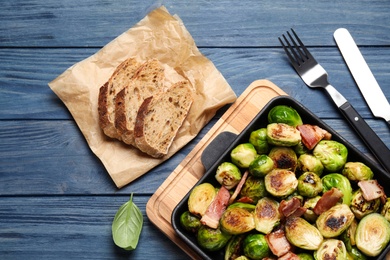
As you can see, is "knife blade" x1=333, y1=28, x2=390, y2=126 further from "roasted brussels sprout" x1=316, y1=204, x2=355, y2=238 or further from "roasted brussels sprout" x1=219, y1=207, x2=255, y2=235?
"roasted brussels sprout" x1=219, y1=207, x2=255, y2=235

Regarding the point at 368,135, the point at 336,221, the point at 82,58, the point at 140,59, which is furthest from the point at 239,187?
the point at 82,58

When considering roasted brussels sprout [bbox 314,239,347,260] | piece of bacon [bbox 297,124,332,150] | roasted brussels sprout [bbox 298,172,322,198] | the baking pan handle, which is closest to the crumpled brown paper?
the baking pan handle

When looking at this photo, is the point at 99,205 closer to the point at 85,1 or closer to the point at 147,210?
the point at 147,210

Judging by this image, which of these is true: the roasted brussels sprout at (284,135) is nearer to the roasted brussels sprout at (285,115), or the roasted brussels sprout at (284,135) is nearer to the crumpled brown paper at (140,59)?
the roasted brussels sprout at (285,115)

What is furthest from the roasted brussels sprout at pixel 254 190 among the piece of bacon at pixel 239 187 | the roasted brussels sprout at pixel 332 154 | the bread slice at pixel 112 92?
the bread slice at pixel 112 92

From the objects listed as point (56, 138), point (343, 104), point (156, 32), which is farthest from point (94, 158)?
point (343, 104)

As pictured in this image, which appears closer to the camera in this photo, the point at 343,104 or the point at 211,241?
the point at 211,241
